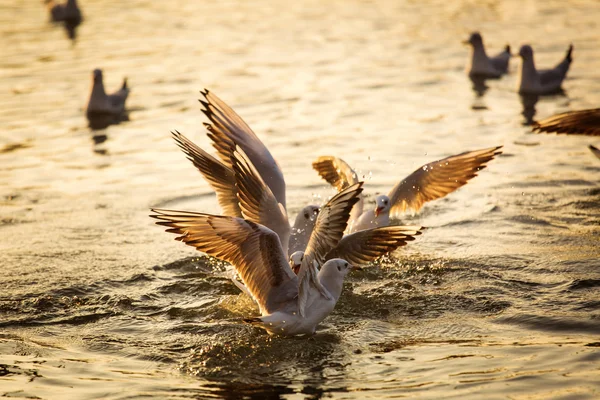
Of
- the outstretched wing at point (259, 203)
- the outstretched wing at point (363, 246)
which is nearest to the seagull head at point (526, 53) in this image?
the outstretched wing at point (363, 246)

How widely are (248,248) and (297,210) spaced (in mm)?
3790

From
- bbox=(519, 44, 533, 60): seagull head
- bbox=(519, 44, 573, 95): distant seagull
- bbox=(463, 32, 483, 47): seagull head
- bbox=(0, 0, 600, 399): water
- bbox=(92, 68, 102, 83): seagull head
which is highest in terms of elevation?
bbox=(463, 32, 483, 47): seagull head

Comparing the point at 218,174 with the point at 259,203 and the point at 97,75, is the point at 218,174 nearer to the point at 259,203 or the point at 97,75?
the point at 259,203

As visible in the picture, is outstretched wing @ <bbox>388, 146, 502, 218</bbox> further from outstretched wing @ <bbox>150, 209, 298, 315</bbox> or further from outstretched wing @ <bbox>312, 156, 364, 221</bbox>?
outstretched wing @ <bbox>150, 209, 298, 315</bbox>

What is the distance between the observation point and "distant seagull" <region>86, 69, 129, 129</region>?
17.5 m

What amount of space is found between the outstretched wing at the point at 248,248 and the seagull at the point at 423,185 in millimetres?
2428

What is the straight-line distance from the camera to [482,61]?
18953mm

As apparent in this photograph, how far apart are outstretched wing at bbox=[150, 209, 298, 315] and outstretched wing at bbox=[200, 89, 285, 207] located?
5.67 ft

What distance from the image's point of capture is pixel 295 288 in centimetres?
839

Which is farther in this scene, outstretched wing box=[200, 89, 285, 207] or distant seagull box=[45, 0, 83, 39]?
distant seagull box=[45, 0, 83, 39]

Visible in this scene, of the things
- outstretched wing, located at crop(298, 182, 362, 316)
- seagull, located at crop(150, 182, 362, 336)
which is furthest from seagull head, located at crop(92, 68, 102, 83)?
outstretched wing, located at crop(298, 182, 362, 316)

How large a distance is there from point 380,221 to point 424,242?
627mm

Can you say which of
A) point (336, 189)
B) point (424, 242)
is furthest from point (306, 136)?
point (424, 242)

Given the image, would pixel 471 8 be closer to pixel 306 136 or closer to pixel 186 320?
pixel 306 136
